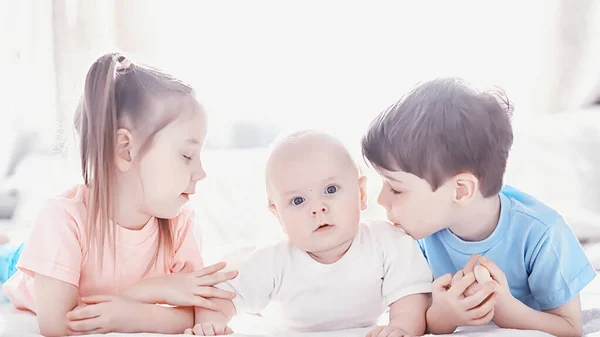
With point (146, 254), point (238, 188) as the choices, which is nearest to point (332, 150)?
point (146, 254)

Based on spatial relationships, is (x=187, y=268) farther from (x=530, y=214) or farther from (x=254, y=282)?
(x=530, y=214)

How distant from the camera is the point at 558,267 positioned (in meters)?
1.30

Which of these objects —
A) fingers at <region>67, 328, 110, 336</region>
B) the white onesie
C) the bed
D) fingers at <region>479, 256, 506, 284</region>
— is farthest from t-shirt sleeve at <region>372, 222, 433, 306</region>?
the bed

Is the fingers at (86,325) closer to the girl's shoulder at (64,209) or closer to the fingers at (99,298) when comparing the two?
the fingers at (99,298)

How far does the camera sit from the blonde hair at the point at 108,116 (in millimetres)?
1269

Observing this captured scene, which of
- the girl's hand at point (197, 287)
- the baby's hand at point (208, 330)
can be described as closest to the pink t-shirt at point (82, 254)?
the girl's hand at point (197, 287)

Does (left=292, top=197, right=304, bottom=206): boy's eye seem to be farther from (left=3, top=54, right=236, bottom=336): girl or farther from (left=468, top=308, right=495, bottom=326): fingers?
(left=468, top=308, right=495, bottom=326): fingers

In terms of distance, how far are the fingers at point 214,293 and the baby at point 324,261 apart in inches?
0.6

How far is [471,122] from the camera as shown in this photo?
4.09ft

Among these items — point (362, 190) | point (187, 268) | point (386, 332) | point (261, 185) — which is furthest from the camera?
point (261, 185)

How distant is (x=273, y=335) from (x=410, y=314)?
22 cm

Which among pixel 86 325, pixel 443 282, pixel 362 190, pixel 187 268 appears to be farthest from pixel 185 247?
pixel 443 282

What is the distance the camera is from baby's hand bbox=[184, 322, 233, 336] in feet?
3.96

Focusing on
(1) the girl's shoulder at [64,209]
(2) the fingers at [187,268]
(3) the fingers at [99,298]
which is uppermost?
(1) the girl's shoulder at [64,209]
